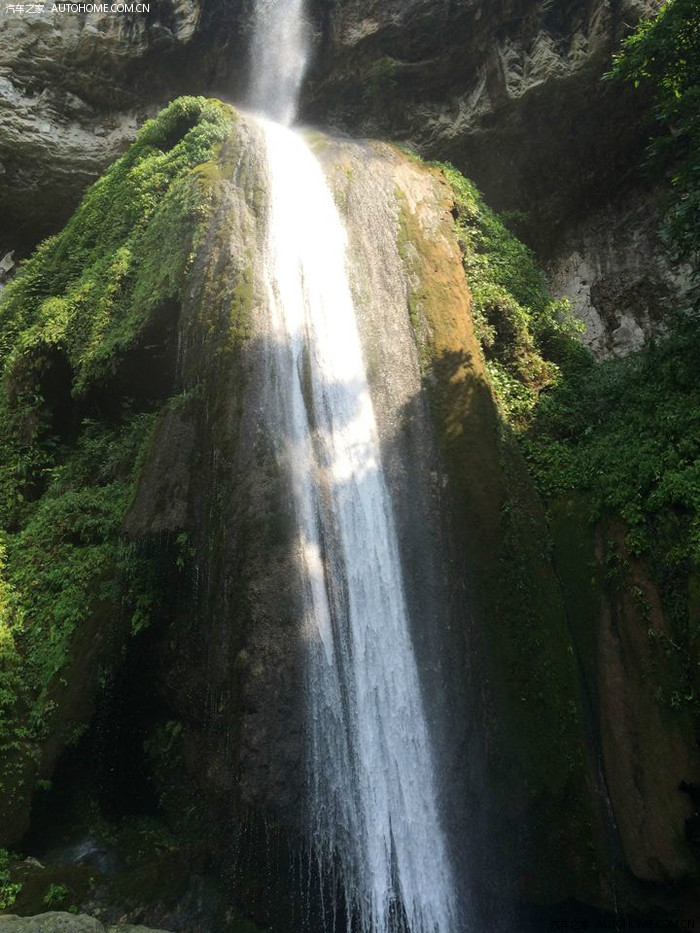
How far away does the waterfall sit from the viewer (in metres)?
4.90

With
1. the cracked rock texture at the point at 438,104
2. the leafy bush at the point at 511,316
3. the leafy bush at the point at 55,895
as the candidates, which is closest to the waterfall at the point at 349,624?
the leafy bush at the point at 511,316

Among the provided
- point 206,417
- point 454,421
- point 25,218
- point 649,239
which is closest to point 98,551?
point 206,417

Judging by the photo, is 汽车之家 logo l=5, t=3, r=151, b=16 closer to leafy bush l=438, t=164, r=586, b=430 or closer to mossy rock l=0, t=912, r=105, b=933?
leafy bush l=438, t=164, r=586, b=430

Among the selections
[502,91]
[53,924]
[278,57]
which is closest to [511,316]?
[502,91]

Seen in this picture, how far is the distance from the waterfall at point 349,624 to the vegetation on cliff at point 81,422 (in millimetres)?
1954

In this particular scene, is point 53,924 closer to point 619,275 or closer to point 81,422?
point 81,422

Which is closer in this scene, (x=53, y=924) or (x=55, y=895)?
(x=53, y=924)

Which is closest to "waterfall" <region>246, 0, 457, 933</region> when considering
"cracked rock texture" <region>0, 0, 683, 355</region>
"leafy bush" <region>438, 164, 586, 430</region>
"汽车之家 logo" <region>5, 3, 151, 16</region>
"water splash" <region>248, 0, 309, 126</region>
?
"leafy bush" <region>438, 164, 586, 430</region>

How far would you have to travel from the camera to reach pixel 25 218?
15492mm

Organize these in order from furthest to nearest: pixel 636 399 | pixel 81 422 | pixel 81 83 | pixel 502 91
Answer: pixel 81 83
pixel 502 91
pixel 81 422
pixel 636 399

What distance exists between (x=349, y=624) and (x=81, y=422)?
6.04 meters

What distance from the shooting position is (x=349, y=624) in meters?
5.78

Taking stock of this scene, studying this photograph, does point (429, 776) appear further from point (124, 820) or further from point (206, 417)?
point (206, 417)

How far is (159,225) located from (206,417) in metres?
4.69
